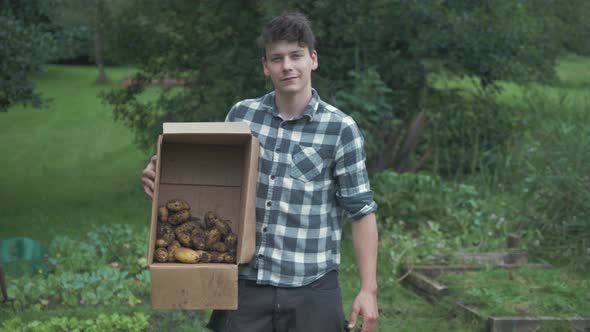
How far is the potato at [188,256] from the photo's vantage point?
332cm

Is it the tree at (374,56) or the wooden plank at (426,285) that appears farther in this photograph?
the tree at (374,56)

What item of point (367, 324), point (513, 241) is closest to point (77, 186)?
point (513, 241)

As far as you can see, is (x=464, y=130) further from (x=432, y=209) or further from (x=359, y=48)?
(x=432, y=209)

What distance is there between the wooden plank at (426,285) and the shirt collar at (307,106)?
343 cm

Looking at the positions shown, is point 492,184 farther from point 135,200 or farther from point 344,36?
point 135,200

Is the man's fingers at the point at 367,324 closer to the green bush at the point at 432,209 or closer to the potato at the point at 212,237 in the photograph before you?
the potato at the point at 212,237

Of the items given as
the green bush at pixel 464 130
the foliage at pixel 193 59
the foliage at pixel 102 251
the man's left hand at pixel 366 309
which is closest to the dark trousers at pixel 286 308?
the man's left hand at pixel 366 309

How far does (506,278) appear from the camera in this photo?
6797mm

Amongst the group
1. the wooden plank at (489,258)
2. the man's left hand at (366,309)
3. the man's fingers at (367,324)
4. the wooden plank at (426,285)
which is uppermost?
the man's left hand at (366,309)

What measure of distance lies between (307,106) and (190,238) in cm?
67

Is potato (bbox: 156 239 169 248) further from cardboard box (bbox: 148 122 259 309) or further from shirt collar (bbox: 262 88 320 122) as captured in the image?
shirt collar (bbox: 262 88 320 122)

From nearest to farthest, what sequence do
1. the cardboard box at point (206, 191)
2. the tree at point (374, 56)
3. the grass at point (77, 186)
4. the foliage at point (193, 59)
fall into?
the cardboard box at point (206, 191) → the grass at point (77, 186) → the tree at point (374, 56) → the foliage at point (193, 59)

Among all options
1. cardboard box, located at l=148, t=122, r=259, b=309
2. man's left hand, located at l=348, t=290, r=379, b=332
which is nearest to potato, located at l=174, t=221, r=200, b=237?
cardboard box, located at l=148, t=122, r=259, b=309

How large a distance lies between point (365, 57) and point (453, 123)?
186 cm
